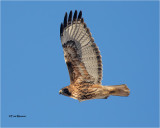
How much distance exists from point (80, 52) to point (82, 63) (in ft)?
1.10

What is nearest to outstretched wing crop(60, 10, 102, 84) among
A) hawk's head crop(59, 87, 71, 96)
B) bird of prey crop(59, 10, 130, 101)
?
bird of prey crop(59, 10, 130, 101)

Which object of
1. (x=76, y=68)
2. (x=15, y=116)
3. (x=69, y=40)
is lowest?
(x=15, y=116)

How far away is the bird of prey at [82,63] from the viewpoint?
1150cm

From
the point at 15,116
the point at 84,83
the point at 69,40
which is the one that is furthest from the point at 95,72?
the point at 15,116

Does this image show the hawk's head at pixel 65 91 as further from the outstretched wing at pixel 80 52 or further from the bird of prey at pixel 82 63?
the outstretched wing at pixel 80 52

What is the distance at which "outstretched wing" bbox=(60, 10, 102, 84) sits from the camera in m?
11.5

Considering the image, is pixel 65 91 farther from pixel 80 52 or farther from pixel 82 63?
pixel 80 52

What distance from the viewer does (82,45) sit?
11547 millimetres

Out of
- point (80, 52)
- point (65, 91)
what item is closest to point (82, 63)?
point (80, 52)

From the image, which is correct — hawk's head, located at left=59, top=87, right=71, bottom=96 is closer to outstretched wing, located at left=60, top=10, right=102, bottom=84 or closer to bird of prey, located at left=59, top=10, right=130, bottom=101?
bird of prey, located at left=59, top=10, right=130, bottom=101

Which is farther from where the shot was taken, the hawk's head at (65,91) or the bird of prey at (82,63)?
the hawk's head at (65,91)

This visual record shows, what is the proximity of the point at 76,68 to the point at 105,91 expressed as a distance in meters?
1.11

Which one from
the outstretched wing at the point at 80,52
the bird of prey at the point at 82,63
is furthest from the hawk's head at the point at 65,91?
the outstretched wing at the point at 80,52

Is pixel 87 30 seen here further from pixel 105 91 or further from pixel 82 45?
pixel 105 91
